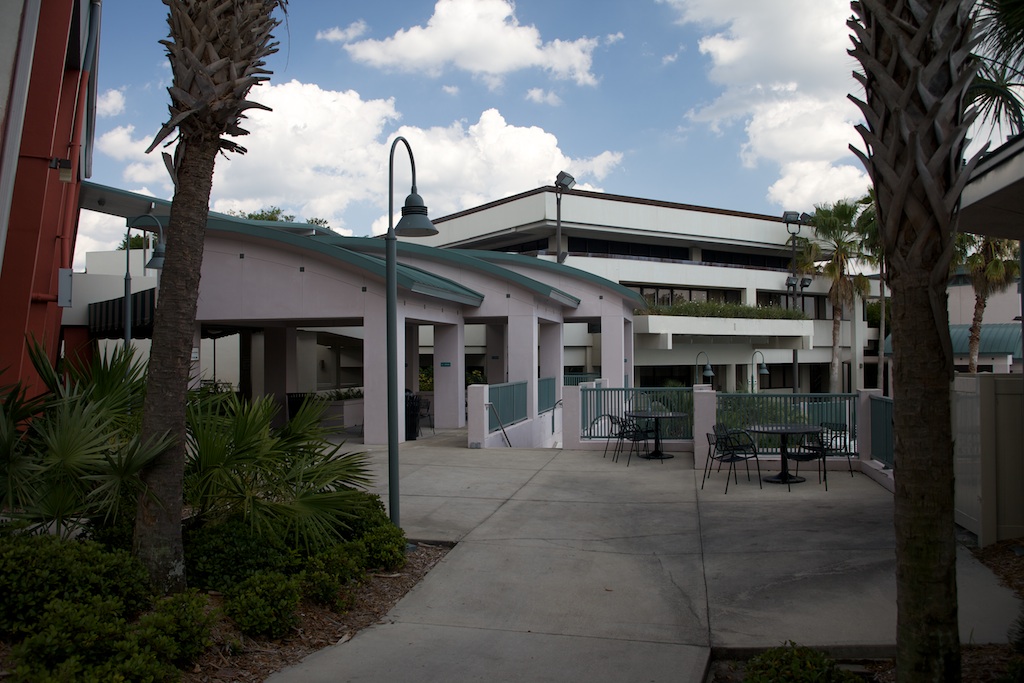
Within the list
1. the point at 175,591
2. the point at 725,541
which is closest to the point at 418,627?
the point at 175,591

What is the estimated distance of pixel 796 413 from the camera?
13773 mm

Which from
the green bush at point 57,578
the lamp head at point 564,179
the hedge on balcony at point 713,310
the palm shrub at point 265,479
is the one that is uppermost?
the lamp head at point 564,179

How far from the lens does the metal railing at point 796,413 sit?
1358 centimetres

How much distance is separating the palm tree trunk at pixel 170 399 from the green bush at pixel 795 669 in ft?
13.9

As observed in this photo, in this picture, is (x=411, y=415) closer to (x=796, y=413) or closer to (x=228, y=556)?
(x=796, y=413)

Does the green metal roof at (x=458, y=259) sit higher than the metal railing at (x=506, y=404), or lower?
higher

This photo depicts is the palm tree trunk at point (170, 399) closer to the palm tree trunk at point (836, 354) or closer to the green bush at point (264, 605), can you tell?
the green bush at point (264, 605)

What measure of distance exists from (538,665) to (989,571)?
181 inches

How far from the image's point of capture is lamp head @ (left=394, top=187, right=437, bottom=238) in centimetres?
920

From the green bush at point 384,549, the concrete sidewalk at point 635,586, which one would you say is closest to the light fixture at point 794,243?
the concrete sidewalk at point 635,586

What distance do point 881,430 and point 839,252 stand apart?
112ft

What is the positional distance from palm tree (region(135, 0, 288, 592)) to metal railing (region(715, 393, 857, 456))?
386 inches

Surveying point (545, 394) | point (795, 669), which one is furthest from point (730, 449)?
point (545, 394)

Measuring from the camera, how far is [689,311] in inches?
1510
